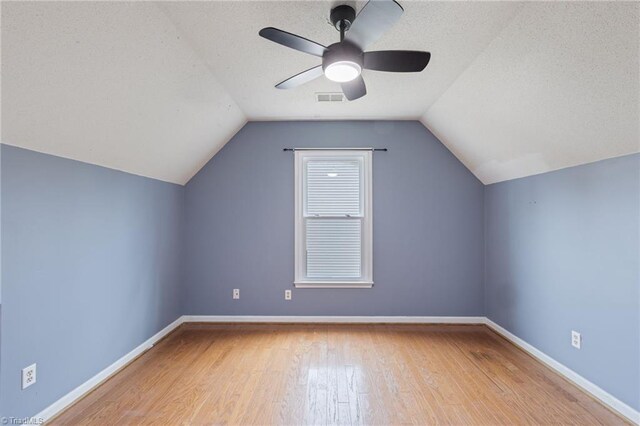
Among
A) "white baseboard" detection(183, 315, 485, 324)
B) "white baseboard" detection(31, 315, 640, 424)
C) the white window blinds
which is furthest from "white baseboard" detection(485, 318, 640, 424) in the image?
the white window blinds

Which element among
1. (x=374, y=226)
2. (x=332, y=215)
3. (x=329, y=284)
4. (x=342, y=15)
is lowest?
(x=329, y=284)

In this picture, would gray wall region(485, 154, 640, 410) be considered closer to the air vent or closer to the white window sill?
the white window sill

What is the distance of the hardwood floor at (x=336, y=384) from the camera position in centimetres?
215

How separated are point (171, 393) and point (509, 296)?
131 inches

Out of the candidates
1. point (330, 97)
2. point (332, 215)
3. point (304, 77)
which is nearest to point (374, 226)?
point (332, 215)

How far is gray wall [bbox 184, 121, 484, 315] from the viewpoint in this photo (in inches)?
155

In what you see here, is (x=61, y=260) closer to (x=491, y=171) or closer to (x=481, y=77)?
(x=481, y=77)

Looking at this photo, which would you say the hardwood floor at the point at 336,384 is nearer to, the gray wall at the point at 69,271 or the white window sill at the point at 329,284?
the gray wall at the point at 69,271

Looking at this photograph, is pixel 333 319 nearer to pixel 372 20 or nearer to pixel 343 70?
pixel 343 70

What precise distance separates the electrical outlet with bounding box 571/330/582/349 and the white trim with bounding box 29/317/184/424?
3734 millimetres

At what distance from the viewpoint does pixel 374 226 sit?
3.97 metres

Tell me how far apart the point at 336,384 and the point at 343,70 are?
89.4 inches

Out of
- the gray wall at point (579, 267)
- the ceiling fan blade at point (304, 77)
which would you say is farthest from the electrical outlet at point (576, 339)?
the ceiling fan blade at point (304, 77)

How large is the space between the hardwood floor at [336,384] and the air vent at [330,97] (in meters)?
2.49
